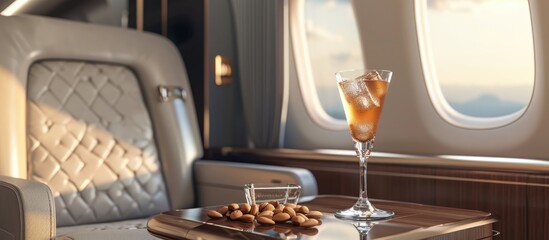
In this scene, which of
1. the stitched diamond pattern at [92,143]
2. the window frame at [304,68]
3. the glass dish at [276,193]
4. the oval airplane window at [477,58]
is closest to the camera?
the glass dish at [276,193]

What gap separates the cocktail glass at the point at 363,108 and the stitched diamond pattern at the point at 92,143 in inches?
46.3

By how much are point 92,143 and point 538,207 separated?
1609 millimetres

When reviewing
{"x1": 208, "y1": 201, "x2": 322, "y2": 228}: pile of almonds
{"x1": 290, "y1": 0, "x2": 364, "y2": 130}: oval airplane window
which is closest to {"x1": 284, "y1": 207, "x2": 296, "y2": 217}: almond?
{"x1": 208, "y1": 201, "x2": 322, "y2": 228}: pile of almonds

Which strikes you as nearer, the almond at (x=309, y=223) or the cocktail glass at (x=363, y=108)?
the almond at (x=309, y=223)

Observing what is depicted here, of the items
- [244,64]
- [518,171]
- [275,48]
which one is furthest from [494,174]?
[244,64]

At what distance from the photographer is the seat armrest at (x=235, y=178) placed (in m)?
2.21

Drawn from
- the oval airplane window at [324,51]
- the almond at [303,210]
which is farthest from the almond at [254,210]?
the oval airplane window at [324,51]

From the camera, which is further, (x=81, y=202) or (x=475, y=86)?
(x=475, y=86)

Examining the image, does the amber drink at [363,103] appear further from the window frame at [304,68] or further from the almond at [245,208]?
the window frame at [304,68]

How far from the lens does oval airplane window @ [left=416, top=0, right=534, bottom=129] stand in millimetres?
2656

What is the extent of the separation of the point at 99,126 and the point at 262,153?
78cm

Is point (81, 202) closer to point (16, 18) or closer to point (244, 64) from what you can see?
point (16, 18)

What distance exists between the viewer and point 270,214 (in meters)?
1.45

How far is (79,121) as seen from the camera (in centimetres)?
244
